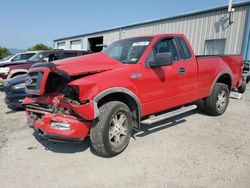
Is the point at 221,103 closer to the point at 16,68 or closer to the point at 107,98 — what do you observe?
the point at 107,98

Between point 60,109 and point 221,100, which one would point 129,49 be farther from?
point 221,100

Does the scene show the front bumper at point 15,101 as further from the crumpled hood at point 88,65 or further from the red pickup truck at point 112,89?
the crumpled hood at point 88,65

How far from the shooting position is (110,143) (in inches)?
132

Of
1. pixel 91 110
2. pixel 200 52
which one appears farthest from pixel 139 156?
pixel 200 52

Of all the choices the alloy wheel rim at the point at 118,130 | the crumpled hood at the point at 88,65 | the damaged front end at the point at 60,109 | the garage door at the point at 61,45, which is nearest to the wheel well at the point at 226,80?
the crumpled hood at the point at 88,65

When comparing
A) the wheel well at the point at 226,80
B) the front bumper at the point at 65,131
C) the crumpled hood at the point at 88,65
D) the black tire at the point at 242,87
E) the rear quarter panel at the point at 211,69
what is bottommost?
the black tire at the point at 242,87

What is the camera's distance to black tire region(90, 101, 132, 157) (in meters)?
3.22

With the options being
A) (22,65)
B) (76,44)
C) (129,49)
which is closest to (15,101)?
(22,65)

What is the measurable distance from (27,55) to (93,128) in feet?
35.5

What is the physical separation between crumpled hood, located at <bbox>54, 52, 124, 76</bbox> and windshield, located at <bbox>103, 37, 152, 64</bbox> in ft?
0.82

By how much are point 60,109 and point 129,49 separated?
184 centimetres

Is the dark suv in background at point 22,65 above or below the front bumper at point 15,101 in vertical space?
A: above

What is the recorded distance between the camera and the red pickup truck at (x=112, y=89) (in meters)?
3.17

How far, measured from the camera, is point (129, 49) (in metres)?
4.27
